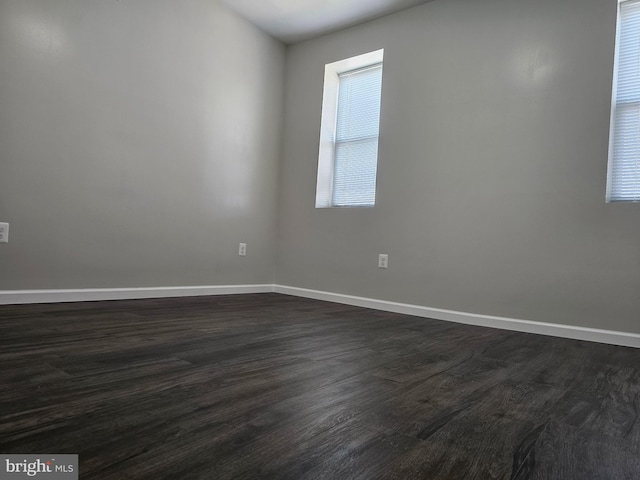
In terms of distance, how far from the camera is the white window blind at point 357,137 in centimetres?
352

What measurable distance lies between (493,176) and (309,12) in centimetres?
204

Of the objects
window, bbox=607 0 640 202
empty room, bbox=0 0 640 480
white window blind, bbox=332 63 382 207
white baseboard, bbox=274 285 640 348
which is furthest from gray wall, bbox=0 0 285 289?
window, bbox=607 0 640 202

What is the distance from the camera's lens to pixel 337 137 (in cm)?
381

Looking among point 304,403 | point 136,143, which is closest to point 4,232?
point 136,143

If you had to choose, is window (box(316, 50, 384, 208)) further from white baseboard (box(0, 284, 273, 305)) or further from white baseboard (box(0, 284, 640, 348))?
white baseboard (box(0, 284, 273, 305))

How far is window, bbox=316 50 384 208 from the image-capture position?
3531 millimetres

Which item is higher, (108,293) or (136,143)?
(136,143)

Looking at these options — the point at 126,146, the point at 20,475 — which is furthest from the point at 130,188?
the point at 20,475

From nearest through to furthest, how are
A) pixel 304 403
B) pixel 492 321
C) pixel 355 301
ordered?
pixel 304 403 → pixel 492 321 → pixel 355 301

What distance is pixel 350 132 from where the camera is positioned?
3699 millimetres

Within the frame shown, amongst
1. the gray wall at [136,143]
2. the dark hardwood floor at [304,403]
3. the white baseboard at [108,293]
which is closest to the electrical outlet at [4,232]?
the gray wall at [136,143]

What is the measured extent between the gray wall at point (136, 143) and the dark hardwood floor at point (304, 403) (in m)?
0.69

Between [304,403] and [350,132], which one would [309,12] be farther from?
[304,403]

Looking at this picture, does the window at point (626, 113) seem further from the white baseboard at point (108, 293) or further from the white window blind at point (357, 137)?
the white baseboard at point (108, 293)
